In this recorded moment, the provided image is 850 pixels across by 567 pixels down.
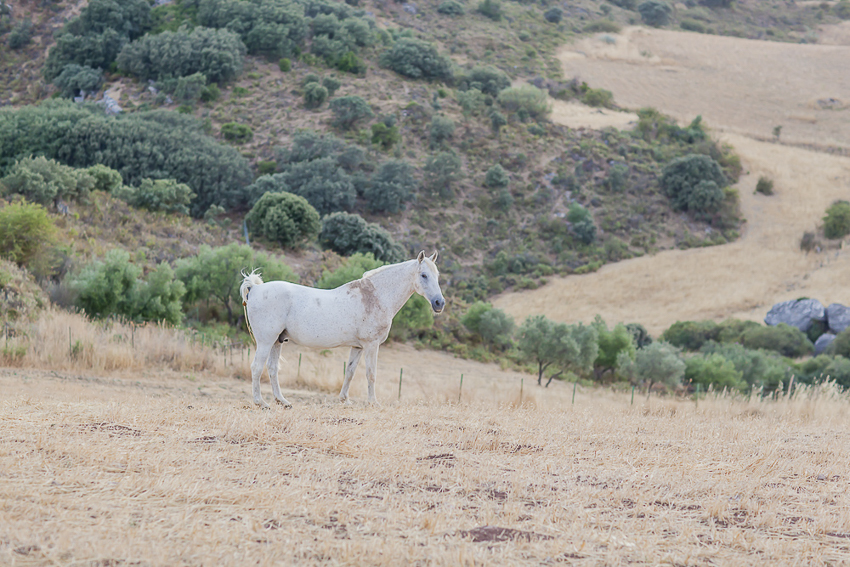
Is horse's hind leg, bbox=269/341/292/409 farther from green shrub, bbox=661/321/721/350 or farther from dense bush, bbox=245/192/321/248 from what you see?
green shrub, bbox=661/321/721/350

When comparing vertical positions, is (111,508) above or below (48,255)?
above

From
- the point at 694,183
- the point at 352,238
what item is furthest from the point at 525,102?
the point at 352,238

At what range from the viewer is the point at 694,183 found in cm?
6034

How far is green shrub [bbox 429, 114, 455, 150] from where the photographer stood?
5944 cm

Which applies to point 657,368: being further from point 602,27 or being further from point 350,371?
point 602,27

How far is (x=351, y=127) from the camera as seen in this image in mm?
58938

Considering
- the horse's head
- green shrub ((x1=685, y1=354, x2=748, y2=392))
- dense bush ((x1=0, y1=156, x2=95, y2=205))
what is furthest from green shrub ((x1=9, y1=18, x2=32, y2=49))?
the horse's head

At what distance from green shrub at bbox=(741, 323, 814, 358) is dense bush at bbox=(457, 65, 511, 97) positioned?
118 feet

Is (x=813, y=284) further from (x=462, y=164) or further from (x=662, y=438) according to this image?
(x=662, y=438)

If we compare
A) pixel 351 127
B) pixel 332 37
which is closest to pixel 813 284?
pixel 351 127

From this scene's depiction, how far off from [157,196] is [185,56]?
27088 mm

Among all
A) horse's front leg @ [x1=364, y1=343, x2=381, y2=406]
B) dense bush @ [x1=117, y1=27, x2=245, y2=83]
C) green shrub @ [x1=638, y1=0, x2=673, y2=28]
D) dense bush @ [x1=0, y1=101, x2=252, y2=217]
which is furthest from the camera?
green shrub @ [x1=638, y1=0, x2=673, y2=28]

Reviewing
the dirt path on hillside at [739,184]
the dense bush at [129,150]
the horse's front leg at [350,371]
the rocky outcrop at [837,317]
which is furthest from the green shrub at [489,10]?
the horse's front leg at [350,371]

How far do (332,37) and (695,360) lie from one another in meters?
48.7
